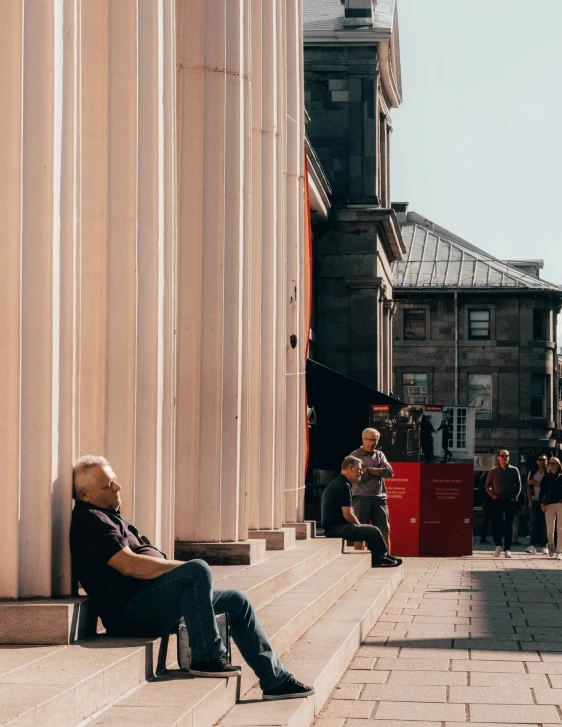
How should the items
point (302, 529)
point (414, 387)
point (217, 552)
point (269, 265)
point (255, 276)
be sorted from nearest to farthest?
point (217, 552), point (255, 276), point (269, 265), point (302, 529), point (414, 387)

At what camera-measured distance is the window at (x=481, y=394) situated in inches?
2445

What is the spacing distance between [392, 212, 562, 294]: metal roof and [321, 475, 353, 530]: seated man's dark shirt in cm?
4761

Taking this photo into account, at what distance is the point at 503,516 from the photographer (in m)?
21.9

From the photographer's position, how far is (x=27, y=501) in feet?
22.2

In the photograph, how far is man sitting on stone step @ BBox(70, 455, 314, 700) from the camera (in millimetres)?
6637

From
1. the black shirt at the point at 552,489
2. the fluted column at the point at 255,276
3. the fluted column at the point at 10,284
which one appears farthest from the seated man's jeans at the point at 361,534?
the fluted column at the point at 10,284

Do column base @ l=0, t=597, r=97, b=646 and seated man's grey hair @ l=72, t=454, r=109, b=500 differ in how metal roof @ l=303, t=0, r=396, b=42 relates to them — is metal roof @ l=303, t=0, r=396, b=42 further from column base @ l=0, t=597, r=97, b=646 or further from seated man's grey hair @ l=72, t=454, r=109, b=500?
column base @ l=0, t=597, r=97, b=646

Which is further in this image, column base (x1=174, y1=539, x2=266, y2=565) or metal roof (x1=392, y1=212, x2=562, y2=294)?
metal roof (x1=392, y1=212, x2=562, y2=294)

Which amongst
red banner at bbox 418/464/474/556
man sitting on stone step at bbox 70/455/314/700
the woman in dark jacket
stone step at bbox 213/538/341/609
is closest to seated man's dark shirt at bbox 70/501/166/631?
man sitting on stone step at bbox 70/455/314/700

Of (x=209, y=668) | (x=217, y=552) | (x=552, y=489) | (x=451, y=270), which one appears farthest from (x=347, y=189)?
(x=209, y=668)

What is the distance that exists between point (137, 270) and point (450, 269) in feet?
187

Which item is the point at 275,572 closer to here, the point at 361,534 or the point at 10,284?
the point at 10,284

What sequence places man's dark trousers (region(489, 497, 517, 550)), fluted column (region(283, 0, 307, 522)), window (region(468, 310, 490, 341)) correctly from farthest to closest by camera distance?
window (region(468, 310, 490, 341))
man's dark trousers (region(489, 497, 517, 550))
fluted column (region(283, 0, 307, 522))

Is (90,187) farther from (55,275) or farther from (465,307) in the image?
(465,307)
